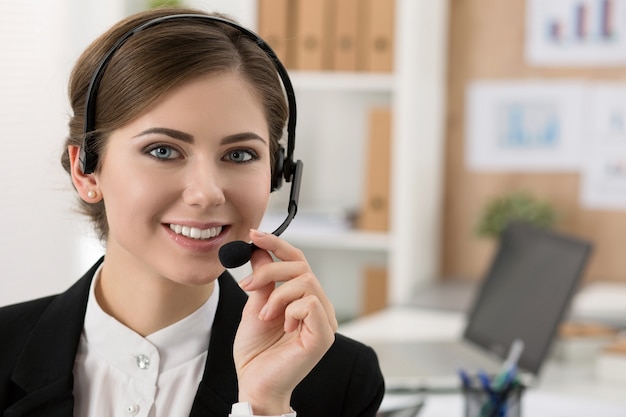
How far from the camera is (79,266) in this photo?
8.16 ft

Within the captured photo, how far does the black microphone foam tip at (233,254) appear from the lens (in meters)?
0.93

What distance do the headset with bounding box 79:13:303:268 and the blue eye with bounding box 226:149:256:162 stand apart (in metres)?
0.07

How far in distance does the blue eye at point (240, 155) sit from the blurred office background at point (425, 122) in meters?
1.60

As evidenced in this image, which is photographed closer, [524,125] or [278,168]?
[278,168]

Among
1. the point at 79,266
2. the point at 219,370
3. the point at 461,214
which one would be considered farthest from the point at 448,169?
the point at 219,370

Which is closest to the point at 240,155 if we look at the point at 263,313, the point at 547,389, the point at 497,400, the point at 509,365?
the point at 263,313

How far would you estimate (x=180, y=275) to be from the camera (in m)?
0.97

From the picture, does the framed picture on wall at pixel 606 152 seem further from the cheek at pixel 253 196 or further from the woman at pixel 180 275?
the cheek at pixel 253 196

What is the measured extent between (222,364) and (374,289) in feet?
6.51

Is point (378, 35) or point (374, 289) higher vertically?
point (378, 35)

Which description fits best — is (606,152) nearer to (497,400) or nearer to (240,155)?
(497,400)

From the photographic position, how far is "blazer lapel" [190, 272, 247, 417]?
103 cm

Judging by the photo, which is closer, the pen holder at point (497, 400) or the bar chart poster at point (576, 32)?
the pen holder at point (497, 400)

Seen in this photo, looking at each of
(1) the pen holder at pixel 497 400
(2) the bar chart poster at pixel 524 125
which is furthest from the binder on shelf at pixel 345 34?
(1) the pen holder at pixel 497 400
